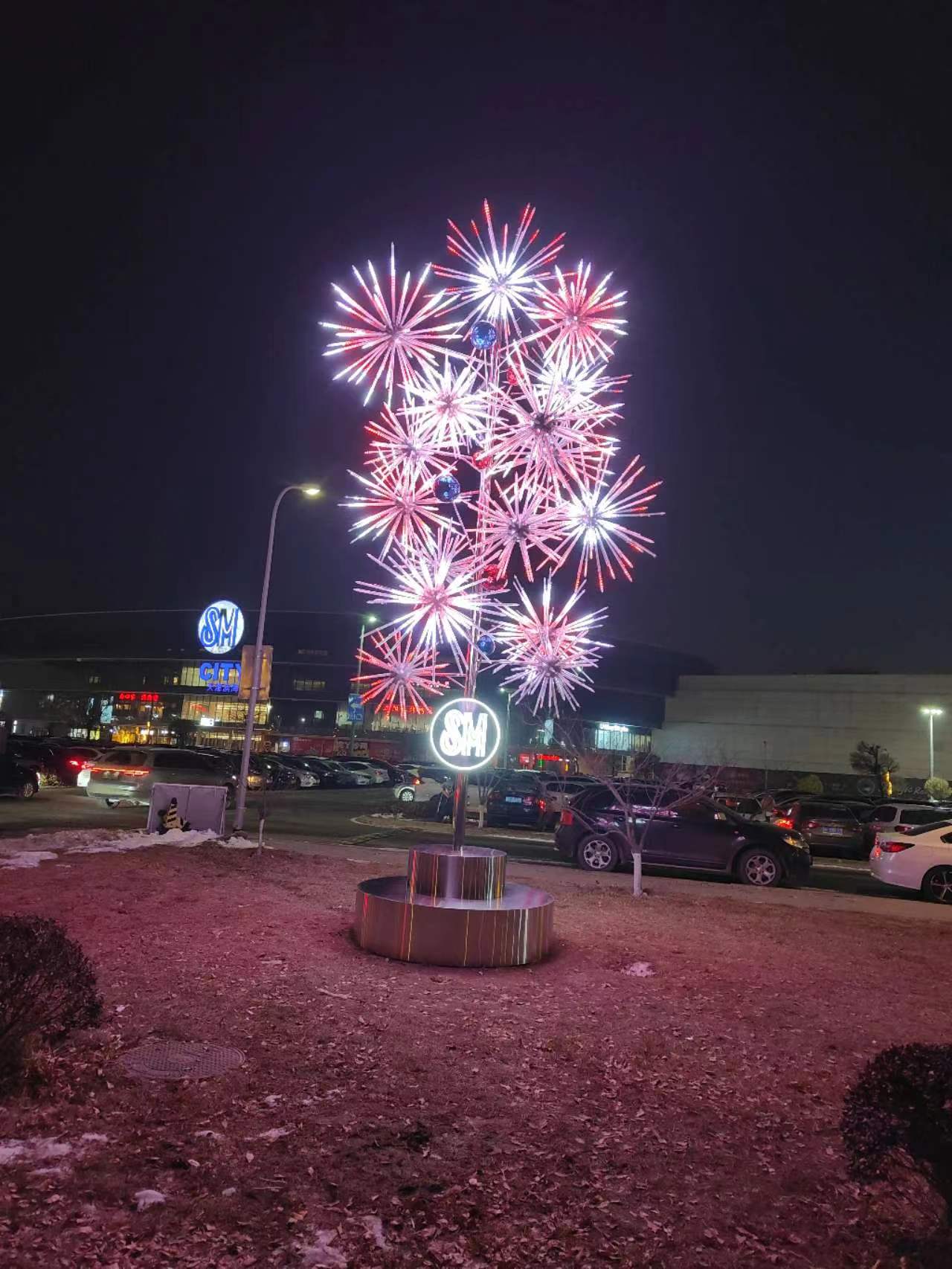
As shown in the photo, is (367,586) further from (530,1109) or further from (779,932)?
(530,1109)

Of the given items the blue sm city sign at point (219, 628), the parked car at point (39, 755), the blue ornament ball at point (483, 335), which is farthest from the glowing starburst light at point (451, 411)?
the blue sm city sign at point (219, 628)

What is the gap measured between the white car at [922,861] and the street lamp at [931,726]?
176 feet

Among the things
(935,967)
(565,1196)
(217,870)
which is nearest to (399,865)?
(217,870)

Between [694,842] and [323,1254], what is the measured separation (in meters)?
13.1

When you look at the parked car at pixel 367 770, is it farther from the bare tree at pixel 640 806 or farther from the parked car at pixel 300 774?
the bare tree at pixel 640 806

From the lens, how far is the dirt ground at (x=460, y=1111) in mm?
3439

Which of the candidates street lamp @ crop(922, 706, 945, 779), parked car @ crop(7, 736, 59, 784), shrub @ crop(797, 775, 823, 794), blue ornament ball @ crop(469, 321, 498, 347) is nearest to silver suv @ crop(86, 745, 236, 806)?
parked car @ crop(7, 736, 59, 784)

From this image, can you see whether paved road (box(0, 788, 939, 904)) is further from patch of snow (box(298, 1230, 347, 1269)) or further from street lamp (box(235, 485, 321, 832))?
patch of snow (box(298, 1230, 347, 1269))

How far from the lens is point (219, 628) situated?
146ft

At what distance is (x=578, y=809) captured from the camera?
16688 mm

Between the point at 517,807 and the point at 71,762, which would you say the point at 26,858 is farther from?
the point at 71,762

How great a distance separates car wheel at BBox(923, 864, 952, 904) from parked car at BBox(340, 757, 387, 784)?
32064 mm

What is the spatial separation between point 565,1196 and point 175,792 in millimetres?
14316

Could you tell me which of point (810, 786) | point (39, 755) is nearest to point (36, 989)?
point (39, 755)
